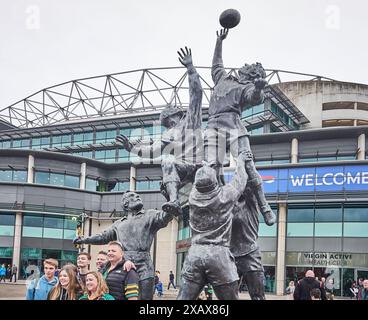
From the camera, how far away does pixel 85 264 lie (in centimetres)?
817

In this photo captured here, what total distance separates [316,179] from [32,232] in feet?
83.4

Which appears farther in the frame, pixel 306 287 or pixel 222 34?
pixel 306 287

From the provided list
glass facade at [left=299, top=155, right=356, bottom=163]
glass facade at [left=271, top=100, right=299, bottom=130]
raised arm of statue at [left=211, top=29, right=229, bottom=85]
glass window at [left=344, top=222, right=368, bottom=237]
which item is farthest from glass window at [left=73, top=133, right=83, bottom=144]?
raised arm of statue at [left=211, top=29, right=229, bottom=85]

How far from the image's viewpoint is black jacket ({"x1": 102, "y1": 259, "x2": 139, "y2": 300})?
22.3 feet

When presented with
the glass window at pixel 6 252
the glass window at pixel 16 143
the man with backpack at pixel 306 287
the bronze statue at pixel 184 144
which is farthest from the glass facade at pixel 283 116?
the bronze statue at pixel 184 144

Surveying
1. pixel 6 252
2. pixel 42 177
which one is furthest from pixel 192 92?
pixel 42 177

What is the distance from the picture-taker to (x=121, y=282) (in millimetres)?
6918

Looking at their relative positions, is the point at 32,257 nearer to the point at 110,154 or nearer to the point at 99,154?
the point at 110,154

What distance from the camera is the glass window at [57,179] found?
53.2m

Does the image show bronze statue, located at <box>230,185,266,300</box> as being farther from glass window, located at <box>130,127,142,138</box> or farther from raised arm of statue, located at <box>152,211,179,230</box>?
glass window, located at <box>130,127,142,138</box>

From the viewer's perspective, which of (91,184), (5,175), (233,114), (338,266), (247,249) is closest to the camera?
(247,249)

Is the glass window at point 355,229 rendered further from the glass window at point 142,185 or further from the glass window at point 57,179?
the glass window at point 57,179

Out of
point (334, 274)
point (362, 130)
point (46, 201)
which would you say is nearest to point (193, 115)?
point (334, 274)

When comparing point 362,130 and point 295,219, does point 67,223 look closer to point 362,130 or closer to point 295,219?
point 295,219
